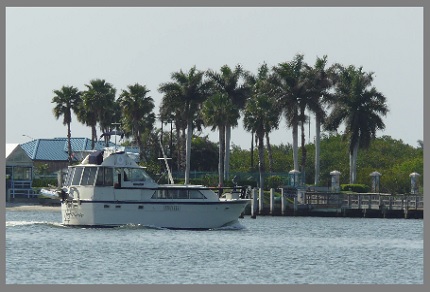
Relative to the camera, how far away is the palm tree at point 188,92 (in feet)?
433

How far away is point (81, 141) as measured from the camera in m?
166

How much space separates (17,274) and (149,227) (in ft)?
90.5

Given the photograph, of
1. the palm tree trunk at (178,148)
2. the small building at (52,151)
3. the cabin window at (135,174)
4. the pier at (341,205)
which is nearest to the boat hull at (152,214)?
the cabin window at (135,174)

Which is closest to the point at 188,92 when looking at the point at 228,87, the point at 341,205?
the point at 228,87

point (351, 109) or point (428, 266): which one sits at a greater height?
point (351, 109)

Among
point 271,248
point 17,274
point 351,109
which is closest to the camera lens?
point 17,274

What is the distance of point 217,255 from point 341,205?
4421 cm

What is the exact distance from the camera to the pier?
341 ft

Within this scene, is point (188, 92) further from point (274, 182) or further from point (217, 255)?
point (217, 255)

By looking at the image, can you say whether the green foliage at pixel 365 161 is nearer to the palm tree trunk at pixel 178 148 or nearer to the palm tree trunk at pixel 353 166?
the palm tree trunk at pixel 353 166

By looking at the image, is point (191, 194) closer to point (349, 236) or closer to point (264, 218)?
point (349, 236)

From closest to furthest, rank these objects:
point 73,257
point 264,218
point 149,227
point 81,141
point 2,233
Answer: point 73,257
point 2,233
point 149,227
point 264,218
point 81,141

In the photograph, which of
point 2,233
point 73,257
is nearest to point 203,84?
point 2,233

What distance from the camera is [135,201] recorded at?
81.1m
